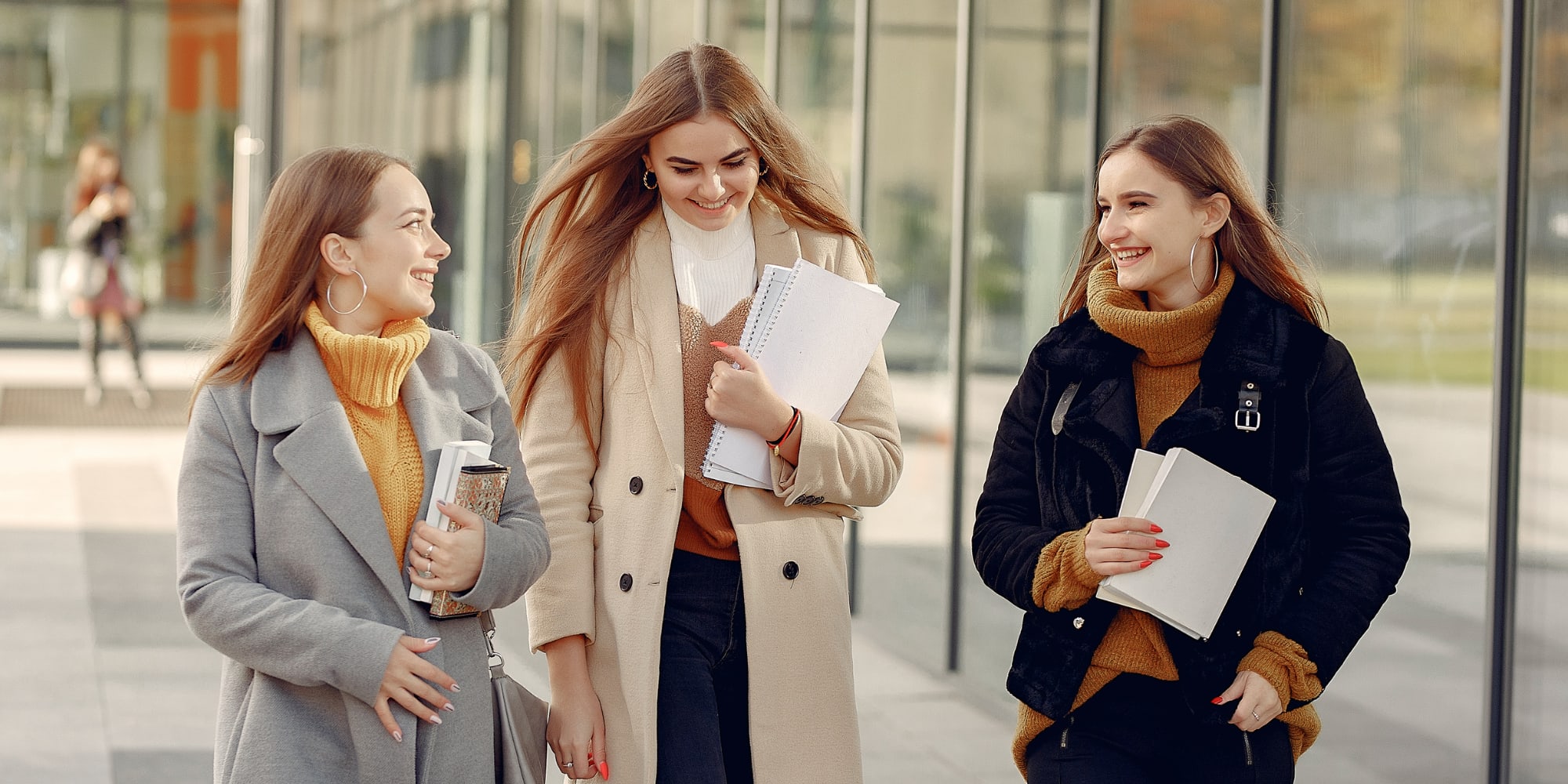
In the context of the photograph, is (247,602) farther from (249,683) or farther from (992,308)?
(992,308)

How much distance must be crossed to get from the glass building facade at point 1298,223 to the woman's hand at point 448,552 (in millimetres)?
657

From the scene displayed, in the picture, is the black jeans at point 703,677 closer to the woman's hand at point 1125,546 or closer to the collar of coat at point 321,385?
the collar of coat at point 321,385

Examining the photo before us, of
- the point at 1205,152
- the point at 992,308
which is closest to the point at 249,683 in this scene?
the point at 1205,152

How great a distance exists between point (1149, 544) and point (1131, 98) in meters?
3.61

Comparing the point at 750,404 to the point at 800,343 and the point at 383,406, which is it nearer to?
the point at 800,343

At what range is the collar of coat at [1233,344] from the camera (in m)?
2.66

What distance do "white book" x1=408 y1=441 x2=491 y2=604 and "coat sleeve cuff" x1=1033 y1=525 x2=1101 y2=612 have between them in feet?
2.90

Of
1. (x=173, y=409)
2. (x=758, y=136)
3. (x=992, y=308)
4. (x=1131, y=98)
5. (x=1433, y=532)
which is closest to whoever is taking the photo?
(x=758, y=136)

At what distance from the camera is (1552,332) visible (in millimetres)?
4203

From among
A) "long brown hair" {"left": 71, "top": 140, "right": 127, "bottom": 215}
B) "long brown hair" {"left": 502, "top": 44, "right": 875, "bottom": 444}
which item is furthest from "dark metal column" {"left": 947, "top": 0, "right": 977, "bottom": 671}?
"long brown hair" {"left": 71, "top": 140, "right": 127, "bottom": 215}

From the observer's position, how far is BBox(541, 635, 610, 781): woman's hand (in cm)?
288


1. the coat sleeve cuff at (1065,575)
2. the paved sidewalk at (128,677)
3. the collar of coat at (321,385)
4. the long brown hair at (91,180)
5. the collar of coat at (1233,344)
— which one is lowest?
the paved sidewalk at (128,677)

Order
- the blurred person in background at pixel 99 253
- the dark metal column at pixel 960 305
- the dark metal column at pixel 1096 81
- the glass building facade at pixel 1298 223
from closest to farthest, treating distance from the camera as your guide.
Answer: the glass building facade at pixel 1298 223
the dark metal column at pixel 1096 81
the dark metal column at pixel 960 305
the blurred person in background at pixel 99 253

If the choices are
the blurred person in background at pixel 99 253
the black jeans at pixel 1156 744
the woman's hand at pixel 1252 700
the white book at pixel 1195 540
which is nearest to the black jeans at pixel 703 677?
the black jeans at pixel 1156 744
